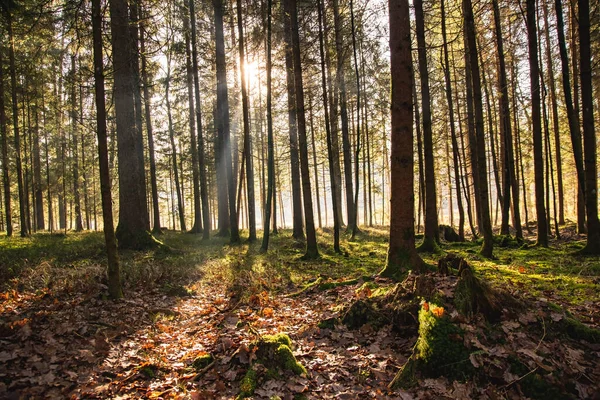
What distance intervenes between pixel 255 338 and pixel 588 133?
995cm

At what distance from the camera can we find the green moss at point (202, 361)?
13.1 feet

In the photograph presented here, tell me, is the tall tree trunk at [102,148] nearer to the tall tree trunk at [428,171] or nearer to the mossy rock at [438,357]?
the mossy rock at [438,357]

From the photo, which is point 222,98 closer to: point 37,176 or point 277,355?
point 277,355

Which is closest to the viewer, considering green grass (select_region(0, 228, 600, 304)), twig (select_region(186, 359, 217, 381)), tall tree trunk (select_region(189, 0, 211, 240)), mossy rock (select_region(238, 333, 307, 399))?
mossy rock (select_region(238, 333, 307, 399))

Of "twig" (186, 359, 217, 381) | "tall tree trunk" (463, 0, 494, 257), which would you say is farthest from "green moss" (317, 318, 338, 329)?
"tall tree trunk" (463, 0, 494, 257)

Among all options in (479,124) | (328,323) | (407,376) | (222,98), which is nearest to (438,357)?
(407,376)

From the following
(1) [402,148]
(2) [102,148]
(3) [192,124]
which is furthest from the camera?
(3) [192,124]

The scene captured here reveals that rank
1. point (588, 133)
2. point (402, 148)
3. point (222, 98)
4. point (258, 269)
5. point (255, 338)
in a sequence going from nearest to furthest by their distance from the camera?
point (255, 338), point (402, 148), point (588, 133), point (258, 269), point (222, 98)

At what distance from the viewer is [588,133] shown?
8422 mm

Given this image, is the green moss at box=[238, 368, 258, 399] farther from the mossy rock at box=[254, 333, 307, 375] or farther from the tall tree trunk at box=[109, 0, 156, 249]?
the tall tree trunk at box=[109, 0, 156, 249]

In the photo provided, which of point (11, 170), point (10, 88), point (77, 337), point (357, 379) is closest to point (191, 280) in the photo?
point (77, 337)

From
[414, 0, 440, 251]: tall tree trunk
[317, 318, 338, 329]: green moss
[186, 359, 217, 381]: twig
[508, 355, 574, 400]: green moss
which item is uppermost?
[414, 0, 440, 251]: tall tree trunk

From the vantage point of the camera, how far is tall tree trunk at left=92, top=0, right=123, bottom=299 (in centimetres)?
546

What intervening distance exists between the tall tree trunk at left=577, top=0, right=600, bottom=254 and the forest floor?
862 mm
